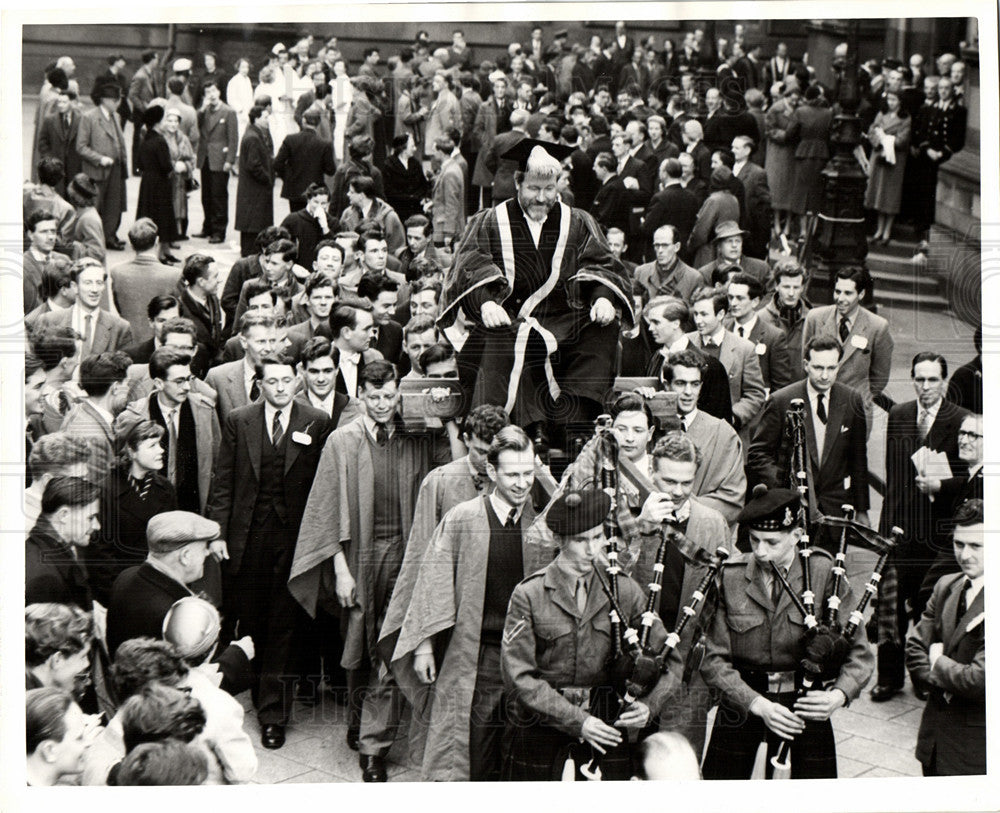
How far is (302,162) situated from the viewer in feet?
30.3

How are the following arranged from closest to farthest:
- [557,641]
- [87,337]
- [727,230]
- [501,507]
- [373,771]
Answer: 1. [557,641]
2. [501,507]
3. [373,771]
4. [87,337]
5. [727,230]

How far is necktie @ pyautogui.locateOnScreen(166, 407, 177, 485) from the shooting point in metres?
8.77

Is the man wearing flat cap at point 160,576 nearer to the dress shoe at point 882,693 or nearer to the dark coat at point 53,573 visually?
the dark coat at point 53,573

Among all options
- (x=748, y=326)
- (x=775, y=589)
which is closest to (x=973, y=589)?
(x=775, y=589)

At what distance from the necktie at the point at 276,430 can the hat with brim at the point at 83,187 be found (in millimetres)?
1834

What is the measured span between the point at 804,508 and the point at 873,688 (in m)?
1.13

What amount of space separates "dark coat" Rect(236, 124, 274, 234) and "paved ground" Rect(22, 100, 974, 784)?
125cm

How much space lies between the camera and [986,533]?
352 inches

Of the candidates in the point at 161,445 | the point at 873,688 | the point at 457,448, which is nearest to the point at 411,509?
the point at 457,448

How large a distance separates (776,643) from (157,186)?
450cm

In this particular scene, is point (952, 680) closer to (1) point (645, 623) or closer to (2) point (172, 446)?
(1) point (645, 623)

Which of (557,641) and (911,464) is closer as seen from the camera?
(557,641)

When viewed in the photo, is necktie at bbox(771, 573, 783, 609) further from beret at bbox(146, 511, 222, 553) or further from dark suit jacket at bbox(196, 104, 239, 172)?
dark suit jacket at bbox(196, 104, 239, 172)

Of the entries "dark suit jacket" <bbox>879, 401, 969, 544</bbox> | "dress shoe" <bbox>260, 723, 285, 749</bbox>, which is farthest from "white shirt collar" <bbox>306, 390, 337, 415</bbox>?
"dark suit jacket" <bbox>879, 401, 969, 544</bbox>
